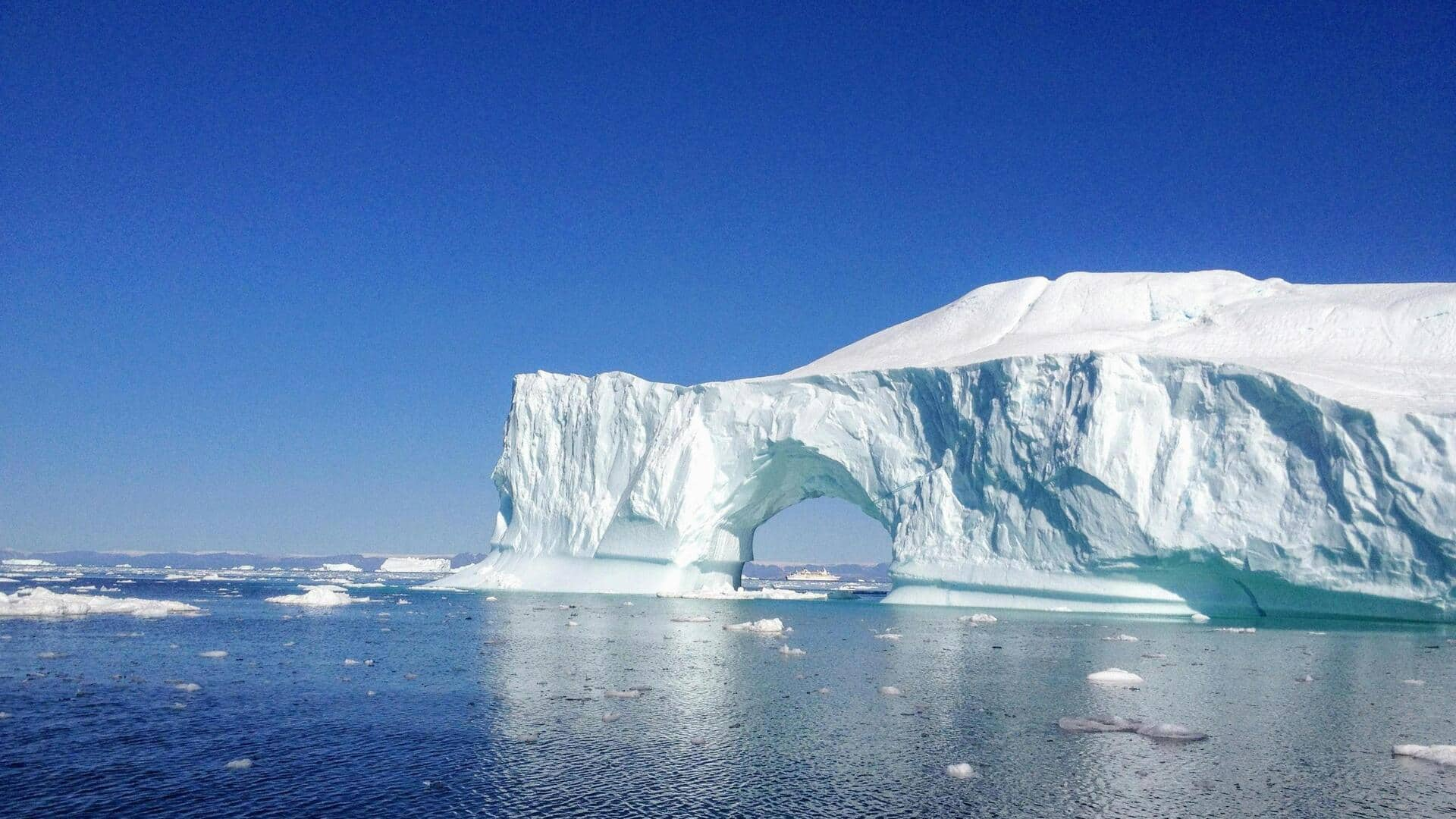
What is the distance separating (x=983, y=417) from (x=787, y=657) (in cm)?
1263

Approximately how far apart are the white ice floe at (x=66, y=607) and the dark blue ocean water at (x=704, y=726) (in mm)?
4659

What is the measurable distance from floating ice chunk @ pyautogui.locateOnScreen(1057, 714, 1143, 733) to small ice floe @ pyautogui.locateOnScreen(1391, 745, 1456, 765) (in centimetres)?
220

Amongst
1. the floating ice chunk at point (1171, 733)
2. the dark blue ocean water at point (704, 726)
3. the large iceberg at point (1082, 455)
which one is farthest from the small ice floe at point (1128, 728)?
the large iceberg at point (1082, 455)

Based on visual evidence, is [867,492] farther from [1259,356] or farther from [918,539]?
[1259,356]

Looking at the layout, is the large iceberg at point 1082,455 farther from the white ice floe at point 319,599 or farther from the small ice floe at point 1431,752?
the small ice floe at point 1431,752

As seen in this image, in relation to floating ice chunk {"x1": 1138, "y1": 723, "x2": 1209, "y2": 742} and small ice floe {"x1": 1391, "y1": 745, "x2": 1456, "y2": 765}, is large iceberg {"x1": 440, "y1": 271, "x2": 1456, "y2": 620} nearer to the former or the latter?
small ice floe {"x1": 1391, "y1": 745, "x2": 1456, "y2": 765}

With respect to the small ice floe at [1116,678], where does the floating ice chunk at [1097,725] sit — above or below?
below

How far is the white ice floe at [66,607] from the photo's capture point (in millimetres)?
23219

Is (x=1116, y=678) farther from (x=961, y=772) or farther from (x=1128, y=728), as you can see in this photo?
(x=961, y=772)

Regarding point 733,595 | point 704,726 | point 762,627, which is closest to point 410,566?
point 733,595

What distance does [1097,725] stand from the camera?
10070mm

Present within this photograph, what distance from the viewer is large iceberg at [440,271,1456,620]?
2073cm

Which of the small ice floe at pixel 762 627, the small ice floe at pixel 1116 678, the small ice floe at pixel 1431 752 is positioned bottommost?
the small ice floe at pixel 1431 752

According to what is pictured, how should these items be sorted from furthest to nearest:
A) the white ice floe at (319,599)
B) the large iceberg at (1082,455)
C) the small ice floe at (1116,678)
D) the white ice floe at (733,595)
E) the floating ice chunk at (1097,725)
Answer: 1. the white ice floe at (733,595)
2. the white ice floe at (319,599)
3. the large iceberg at (1082,455)
4. the small ice floe at (1116,678)
5. the floating ice chunk at (1097,725)
